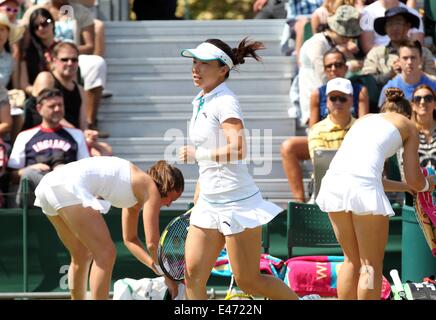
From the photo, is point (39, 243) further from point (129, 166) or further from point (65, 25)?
point (65, 25)

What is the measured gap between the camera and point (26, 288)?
9570 mm

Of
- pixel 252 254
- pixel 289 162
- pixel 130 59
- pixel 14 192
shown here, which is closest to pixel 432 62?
pixel 289 162

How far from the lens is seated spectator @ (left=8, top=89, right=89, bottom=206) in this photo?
10.2 metres

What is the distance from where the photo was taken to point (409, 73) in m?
11.0

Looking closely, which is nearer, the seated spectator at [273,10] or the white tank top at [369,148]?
the white tank top at [369,148]

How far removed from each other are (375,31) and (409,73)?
1.03 meters

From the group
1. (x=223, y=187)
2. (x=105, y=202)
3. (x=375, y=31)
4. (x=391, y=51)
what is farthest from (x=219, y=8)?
(x=223, y=187)

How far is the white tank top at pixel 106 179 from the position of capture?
8.02 meters

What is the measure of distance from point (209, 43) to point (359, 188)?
1250mm

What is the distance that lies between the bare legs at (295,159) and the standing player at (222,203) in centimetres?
296

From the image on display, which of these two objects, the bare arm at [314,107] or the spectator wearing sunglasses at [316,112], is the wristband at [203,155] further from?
the bare arm at [314,107]

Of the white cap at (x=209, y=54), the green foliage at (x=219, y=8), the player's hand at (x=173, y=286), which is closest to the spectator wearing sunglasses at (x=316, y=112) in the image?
the player's hand at (x=173, y=286)

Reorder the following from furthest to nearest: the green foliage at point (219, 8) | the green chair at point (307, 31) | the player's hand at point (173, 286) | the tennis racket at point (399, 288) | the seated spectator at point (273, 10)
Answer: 1. the green foliage at point (219, 8)
2. the seated spectator at point (273, 10)
3. the green chair at point (307, 31)
4. the tennis racket at point (399, 288)
5. the player's hand at point (173, 286)

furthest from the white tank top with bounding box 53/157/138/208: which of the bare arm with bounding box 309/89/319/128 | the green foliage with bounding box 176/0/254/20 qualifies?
the green foliage with bounding box 176/0/254/20
